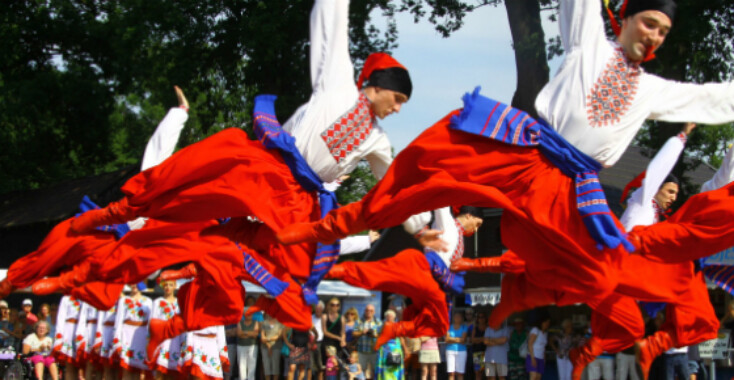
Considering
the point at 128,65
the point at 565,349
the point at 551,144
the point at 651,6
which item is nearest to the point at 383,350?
the point at 565,349

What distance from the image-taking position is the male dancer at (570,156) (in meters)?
4.68

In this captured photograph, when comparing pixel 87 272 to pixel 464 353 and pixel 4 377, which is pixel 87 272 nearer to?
pixel 4 377

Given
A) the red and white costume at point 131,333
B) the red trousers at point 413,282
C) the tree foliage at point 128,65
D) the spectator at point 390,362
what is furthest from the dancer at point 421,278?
the tree foliage at point 128,65

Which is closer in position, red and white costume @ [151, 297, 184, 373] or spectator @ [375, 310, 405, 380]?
red and white costume @ [151, 297, 184, 373]

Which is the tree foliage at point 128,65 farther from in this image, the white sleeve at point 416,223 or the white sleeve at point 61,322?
the white sleeve at point 416,223

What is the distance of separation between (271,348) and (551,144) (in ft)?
23.1

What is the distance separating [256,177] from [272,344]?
584cm

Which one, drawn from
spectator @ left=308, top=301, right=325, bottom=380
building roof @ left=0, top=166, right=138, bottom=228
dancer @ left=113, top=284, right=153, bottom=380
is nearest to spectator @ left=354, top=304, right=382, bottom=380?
spectator @ left=308, top=301, right=325, bottom=380

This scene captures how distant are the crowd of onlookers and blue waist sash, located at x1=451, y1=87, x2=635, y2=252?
534 centimetres

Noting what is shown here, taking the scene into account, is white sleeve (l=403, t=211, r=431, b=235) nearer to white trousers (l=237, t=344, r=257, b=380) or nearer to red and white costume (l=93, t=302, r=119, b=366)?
red and white costume (l=93, t=302, r=119, b=366)

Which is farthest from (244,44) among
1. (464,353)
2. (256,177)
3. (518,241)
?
(518,241)

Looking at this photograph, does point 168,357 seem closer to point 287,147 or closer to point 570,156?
point 287,147

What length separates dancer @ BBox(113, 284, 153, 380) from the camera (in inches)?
378

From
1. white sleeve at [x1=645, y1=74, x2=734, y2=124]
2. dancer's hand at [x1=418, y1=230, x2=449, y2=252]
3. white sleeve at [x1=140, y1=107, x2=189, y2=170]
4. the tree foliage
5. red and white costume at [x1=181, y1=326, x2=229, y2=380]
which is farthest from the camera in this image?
the tree foliage
